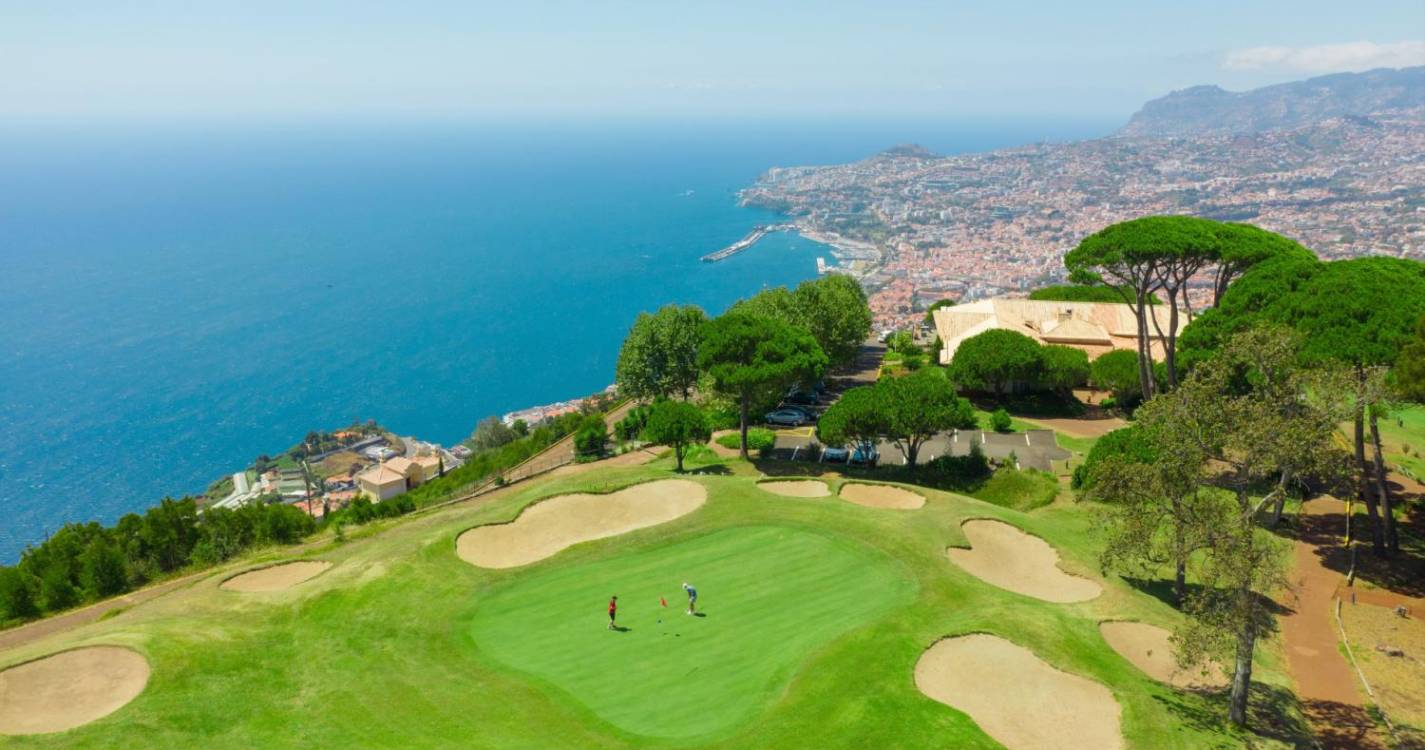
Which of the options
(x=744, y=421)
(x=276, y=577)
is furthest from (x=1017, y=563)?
(x=276, y=577)

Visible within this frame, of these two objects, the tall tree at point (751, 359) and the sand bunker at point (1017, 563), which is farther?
the tall tree at point (751, 359)

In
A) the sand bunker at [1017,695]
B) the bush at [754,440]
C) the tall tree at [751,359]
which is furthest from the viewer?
the bush at [754,440]

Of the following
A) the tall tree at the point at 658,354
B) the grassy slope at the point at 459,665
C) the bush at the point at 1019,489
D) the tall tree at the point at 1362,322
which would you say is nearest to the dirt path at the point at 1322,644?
the grassy slope at the point at 459,665

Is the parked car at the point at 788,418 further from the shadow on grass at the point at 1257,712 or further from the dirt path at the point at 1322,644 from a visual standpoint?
the shadow on grass at the point at 1257,712

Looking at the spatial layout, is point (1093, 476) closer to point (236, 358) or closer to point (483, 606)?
point (483, 606)

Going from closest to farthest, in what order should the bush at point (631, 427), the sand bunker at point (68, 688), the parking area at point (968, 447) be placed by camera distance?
the sand bunker at point (68, 688)
the parking area at point (968, 447)
the bush at point (631, 427)

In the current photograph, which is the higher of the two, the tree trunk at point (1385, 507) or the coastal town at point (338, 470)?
the tree trunk at point (1385, 507)

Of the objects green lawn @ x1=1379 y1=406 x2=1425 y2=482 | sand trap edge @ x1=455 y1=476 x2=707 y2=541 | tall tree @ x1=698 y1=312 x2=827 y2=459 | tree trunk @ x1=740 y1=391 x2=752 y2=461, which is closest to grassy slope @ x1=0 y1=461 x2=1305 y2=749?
sand trap edge @ x1=455 y1=476 x2=707 y2=541
